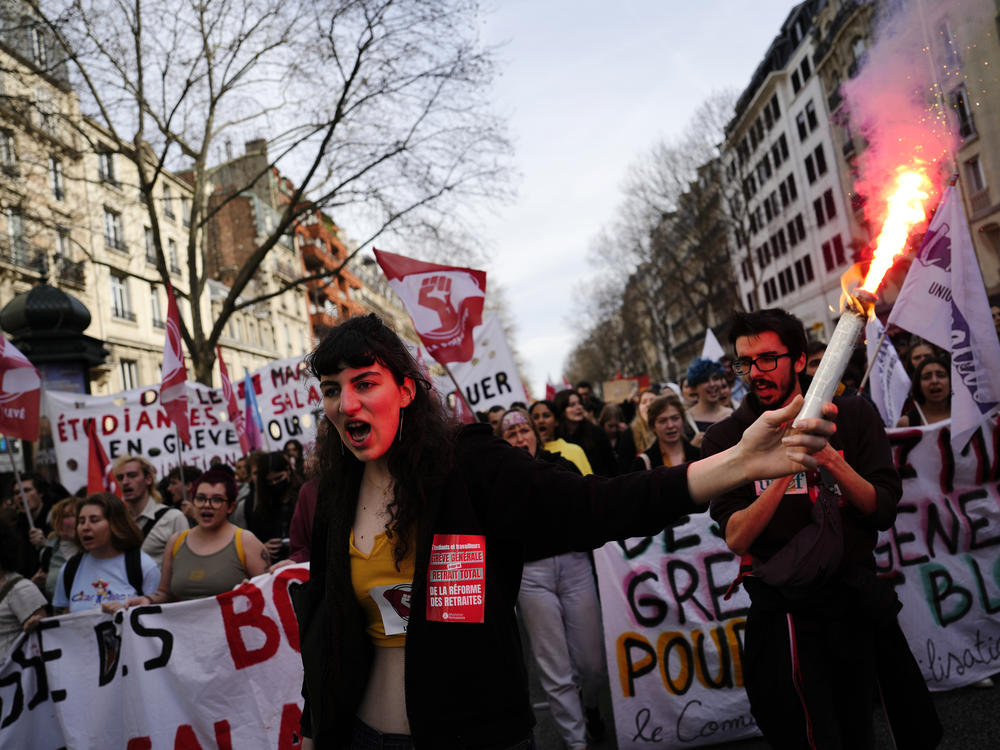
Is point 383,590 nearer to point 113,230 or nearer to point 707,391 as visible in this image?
point 707,391

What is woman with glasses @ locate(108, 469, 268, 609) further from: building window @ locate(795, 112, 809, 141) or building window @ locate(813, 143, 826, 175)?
building window @ locate(795, 112, 809, 141)

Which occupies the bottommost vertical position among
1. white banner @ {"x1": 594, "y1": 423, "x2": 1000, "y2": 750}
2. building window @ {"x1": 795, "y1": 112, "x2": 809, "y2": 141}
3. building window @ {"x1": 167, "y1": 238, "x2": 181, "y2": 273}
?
white banner @ {"x1": 594, "y1": 423, "x2": 1000, "y2": 750}

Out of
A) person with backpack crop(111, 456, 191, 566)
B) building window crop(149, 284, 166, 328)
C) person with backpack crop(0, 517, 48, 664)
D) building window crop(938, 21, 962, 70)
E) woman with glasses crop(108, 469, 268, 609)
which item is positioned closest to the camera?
building window crop(938, 21, 962, 70)

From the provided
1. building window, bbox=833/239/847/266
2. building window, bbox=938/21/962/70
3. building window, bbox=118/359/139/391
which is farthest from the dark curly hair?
building window, bbox=833/239/847/266

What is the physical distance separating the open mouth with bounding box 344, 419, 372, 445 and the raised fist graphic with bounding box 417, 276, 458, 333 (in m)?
5.35

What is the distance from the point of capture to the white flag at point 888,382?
6250 millimetres

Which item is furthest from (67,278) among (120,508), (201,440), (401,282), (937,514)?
(937,514)

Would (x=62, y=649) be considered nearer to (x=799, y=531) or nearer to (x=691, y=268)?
(x=799, y=531)

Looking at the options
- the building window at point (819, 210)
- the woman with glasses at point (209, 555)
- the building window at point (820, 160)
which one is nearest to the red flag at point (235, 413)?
the woman with glasses at point (209, 555)

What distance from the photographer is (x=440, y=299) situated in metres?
7.46

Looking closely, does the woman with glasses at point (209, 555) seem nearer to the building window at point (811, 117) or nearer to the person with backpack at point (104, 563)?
the person with backpack at point (104, 563)

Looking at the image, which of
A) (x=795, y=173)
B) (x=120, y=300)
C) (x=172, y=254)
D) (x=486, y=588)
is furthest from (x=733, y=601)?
(x=795, y=173)

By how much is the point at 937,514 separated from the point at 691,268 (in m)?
36.1

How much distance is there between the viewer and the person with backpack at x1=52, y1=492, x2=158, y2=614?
4828 mm
